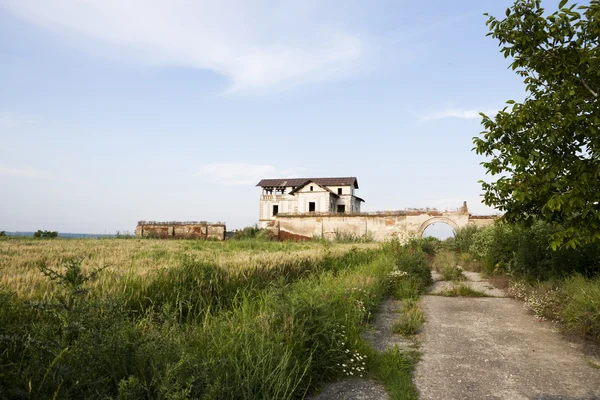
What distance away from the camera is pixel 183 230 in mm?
37594

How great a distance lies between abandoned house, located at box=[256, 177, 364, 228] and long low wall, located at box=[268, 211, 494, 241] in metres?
8.86

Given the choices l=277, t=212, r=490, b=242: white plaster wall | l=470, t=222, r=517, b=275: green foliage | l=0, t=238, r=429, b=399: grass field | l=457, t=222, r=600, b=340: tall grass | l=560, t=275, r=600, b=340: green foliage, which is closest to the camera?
l=0, t=238, r=429, b=399: grass field

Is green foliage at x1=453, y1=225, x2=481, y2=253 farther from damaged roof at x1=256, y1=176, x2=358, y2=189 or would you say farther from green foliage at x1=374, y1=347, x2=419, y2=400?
damaged roof at x1=256, y1=176, x2=358, y2=189

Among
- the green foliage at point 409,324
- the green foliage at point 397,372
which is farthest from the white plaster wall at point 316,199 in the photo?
the green foliage at point 397,372

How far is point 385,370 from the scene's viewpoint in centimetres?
474

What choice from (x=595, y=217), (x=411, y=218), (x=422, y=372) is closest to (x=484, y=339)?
(x=422, y=372)

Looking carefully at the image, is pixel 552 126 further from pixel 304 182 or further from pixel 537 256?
pixel 304 182

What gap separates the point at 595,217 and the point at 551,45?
385 centimetres

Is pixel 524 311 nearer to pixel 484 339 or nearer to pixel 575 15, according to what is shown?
pixel 484 339

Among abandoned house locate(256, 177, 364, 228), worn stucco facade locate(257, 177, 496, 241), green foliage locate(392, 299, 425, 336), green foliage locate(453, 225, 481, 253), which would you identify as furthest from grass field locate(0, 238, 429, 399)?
abandoned house locate(256, 177, 364, 228)

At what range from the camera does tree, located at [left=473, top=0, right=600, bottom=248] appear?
6.58 m

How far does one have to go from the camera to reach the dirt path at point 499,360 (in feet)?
14.5

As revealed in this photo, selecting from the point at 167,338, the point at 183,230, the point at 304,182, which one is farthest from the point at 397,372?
the point at 304,182

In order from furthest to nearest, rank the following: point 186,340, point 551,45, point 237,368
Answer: point 551,45 < point 186,340 < point 237,368
